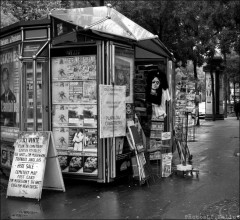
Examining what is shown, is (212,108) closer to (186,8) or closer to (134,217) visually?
(186,8)

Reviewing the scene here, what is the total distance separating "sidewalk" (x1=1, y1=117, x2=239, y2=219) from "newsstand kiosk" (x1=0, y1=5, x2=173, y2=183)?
19.9 inches

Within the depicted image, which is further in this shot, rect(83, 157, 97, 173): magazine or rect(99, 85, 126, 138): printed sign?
rect(83, 157, 97, 173): magazine

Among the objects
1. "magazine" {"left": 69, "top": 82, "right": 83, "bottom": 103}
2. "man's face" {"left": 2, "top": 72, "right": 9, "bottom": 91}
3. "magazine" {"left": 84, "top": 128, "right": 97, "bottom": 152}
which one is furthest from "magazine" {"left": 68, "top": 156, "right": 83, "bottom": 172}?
"man's face" {"left": 2, "top": 72, "right": 9, "bottom": 91}

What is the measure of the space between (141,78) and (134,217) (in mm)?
4163

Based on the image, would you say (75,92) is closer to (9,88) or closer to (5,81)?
(9,88)

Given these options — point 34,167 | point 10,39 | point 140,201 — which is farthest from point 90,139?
point 10,39

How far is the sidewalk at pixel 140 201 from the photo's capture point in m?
5.50

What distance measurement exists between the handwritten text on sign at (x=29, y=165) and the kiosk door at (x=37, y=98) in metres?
0.73

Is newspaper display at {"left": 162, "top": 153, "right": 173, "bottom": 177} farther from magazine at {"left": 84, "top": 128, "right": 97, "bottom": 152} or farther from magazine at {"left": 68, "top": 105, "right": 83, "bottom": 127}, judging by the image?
magazine at {"left": 68, "top": 105, "right": 83, "bottom": 127}

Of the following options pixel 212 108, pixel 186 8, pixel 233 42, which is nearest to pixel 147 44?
pixel 233 42

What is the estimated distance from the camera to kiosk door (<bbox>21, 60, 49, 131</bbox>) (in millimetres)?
7363

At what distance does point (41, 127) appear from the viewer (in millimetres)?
7652

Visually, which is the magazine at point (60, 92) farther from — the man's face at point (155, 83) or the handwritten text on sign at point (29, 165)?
the man's face at point (155, 83)

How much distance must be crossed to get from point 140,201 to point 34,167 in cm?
176
